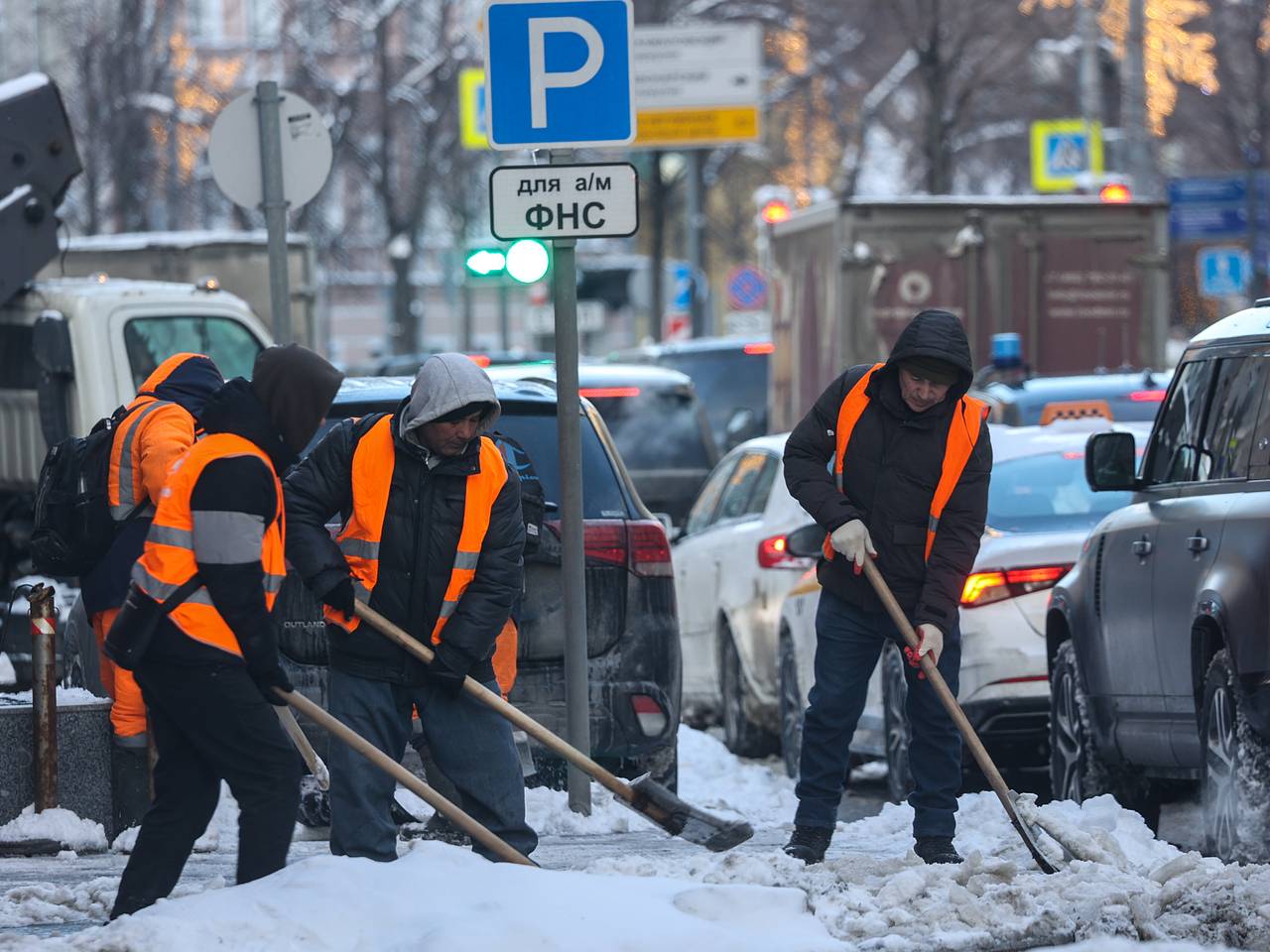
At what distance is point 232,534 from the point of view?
582 centimetres

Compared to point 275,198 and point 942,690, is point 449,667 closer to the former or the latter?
point 942,690

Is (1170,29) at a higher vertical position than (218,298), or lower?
higher

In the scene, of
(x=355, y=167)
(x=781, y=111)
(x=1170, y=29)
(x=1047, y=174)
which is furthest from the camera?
(x=781, y=111)

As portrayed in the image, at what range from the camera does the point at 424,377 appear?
638cm

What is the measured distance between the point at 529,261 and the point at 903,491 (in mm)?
3170

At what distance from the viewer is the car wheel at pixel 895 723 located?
31.2ft

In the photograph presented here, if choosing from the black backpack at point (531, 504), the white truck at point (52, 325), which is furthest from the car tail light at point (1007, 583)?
the white truck at point (52, 325)

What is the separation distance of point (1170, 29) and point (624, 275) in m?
9.87

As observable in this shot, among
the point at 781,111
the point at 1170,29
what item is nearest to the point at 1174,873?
the point at 1170,29

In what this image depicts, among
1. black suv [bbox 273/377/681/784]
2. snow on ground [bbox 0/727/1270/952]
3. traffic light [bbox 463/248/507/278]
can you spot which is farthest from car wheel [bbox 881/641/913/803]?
traffic light [bbox 463/248/507/278]

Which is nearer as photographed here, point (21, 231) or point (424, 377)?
point (424, 377)

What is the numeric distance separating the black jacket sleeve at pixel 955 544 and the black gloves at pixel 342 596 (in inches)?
68.7

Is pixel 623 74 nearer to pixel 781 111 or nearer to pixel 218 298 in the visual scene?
pixel 218 298

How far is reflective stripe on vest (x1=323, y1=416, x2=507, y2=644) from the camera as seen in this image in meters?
6.44
